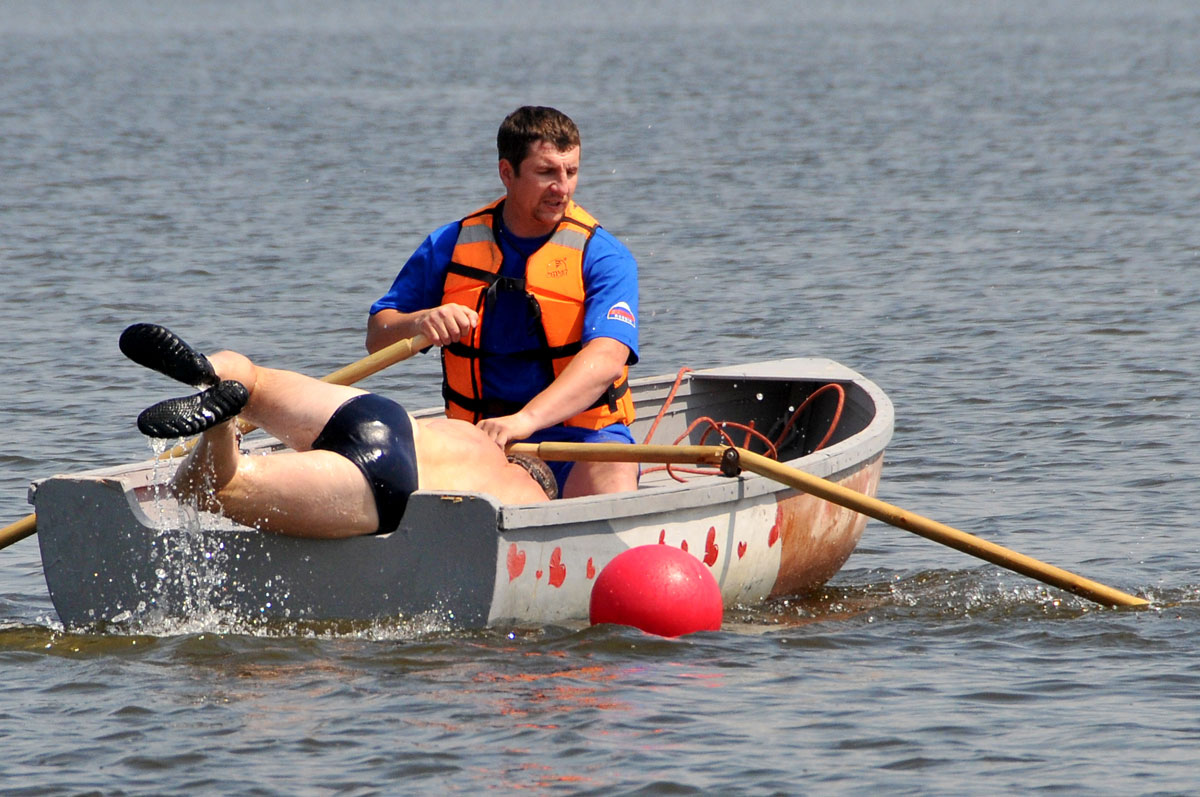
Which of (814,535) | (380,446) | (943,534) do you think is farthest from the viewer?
(814,535)

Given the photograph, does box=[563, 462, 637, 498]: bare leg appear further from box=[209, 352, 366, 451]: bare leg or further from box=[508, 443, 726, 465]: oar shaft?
box=[209, 352, 366, 451]: bare leg

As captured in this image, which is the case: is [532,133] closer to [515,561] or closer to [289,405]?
[289,405]

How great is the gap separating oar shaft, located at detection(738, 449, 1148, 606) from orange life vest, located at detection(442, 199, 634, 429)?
2.33 feet

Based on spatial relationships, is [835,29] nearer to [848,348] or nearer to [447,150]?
[447,150]

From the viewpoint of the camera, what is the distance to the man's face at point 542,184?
6.30 m

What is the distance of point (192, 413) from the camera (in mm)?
5086

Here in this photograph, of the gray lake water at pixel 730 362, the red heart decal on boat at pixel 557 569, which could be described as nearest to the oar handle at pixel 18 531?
the gray lake water at pixel 730 362

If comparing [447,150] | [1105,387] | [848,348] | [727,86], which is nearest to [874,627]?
[1105,387]

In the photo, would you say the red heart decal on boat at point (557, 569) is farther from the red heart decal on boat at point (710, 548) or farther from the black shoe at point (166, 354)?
the black shoe at point (166, 354)

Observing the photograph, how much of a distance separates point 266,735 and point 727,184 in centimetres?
1547

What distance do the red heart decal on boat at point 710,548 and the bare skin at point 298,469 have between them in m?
0.74

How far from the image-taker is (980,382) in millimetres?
10641

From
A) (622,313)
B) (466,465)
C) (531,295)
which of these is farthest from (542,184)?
(466,465)

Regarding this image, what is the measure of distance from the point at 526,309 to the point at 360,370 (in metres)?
0.62
